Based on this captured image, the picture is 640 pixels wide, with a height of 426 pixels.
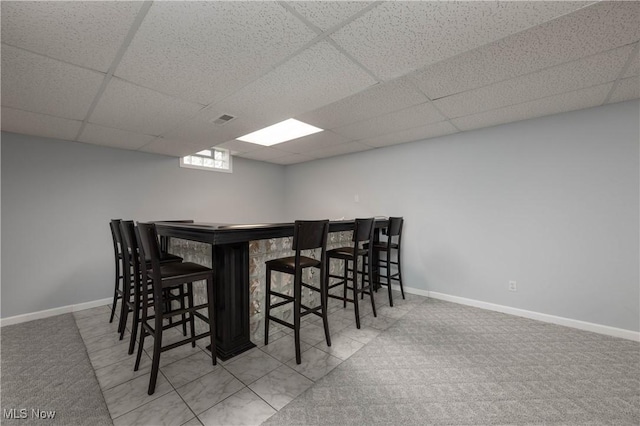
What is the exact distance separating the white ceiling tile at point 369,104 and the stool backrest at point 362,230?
1.18m

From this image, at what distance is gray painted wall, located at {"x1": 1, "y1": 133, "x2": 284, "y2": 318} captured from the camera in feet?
9.85

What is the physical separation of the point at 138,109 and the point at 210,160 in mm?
2360

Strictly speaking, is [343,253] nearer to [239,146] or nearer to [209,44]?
[209,44]

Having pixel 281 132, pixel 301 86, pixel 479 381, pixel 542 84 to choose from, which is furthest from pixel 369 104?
pixel 479 381

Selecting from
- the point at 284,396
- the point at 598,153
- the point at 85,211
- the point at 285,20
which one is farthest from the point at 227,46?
the point at 598,153

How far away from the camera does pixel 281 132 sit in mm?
3770

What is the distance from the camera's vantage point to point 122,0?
46.6 inches

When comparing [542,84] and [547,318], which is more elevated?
[542,84]

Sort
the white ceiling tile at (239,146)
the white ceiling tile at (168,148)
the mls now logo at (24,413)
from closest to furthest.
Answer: the mls now logo at (24,413), the white ceiling tile at (168,148), the white ceiling tile at (239,146)

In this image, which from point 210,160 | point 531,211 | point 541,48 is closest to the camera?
point 541,48

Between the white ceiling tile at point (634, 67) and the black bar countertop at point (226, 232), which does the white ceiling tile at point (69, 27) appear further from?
the white ceiling tile at point (634, 67)

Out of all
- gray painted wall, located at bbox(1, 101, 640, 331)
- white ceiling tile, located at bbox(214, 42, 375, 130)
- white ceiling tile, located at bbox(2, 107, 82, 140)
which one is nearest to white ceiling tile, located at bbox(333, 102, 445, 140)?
gray painted wall, located at bbox(1, 101, 640, 331)

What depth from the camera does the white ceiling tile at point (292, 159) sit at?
16.5 feet

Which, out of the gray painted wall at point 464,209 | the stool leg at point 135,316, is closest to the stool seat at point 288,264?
the stool leg at point 135,316
